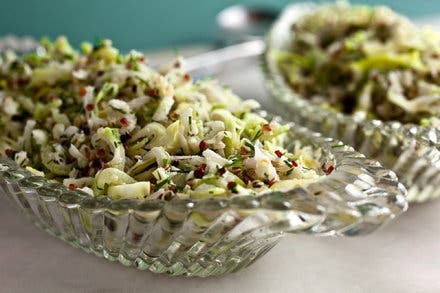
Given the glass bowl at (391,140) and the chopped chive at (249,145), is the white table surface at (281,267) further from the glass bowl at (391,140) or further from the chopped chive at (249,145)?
the chopped chive at (249,145)

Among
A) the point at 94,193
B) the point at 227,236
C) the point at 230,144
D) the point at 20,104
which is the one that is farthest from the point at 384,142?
the point at 20,104

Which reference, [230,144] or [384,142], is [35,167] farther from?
[384,142]

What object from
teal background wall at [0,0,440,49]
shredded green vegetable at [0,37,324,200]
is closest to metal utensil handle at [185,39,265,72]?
shredded green vegetable at [0,37,324,200]

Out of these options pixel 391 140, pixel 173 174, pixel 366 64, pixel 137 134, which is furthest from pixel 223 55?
pixel 173 174

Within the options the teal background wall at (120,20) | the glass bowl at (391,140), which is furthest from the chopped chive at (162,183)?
the teal background wall at (120,20)

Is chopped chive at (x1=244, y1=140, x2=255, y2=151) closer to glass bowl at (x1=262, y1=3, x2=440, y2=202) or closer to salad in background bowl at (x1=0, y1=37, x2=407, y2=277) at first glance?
salad in background bowl at (x1=0, y1=37, x2=407, y2=277)

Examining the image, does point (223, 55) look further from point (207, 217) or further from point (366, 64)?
point (207, 217)
